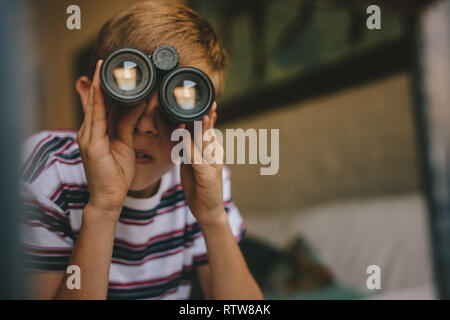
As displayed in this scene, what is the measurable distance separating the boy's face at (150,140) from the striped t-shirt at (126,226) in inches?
1.1

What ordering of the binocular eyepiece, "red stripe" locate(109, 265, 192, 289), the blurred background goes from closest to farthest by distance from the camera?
the binocular eyepiece → "red stripe" locate(109, 265, 192, 289) → the blurred background

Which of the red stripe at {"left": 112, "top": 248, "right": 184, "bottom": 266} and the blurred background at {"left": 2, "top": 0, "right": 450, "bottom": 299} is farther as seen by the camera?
the blurred background at {"left": 2, "top": 0, "right": 450, "bottom": 299}

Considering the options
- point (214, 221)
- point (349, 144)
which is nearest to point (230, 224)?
point (214, 221)

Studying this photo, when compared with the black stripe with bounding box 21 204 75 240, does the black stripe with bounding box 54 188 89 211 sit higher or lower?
higher

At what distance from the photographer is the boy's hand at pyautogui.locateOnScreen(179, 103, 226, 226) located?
441 millimetres

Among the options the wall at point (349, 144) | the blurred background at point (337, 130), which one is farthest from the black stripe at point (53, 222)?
the wall at point (349, 144)

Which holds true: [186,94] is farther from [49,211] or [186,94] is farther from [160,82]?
[49,211]

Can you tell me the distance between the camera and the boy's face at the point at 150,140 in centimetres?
39

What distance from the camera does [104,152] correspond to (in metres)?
0.38

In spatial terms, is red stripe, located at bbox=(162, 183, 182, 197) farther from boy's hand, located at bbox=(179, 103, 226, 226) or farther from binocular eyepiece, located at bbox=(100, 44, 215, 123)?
binocular eyepiece, located at bbox=(100, 44, 215, 123)

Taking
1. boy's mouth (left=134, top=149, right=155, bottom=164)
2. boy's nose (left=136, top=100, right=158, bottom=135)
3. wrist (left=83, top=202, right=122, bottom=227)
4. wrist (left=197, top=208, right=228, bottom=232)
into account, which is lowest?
wrist (left=197, top=208, right=228, bottom=232)

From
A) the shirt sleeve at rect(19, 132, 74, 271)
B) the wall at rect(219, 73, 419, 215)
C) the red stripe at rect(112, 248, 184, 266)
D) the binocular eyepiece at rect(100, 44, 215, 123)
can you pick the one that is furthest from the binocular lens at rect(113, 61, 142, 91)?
Result: the wall at rect(219, 73, 419, 215)

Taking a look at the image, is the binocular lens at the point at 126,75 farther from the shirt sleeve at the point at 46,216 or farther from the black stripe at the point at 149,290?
the black stripe at the point at 149,290
